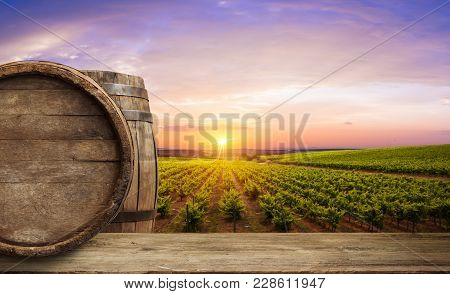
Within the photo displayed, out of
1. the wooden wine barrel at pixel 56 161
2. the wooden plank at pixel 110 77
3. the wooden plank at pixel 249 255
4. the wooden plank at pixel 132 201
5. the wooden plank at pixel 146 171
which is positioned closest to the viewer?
the wooden wine barrel at pixel 56 161

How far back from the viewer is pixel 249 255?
7.39ft

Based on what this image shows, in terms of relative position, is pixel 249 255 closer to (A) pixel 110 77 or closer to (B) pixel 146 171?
(B) pixel 146 171

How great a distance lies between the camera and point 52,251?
196 cm

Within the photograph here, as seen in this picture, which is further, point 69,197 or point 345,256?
point 345,256

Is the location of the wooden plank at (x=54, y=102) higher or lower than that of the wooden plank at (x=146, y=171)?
higher

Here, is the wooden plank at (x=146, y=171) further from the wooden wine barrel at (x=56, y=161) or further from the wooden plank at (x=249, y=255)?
the wooden wine barrel at (x=56, y=161)

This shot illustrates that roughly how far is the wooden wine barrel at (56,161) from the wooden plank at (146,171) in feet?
Answer: 3.69

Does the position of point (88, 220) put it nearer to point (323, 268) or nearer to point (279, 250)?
point (279, 250)

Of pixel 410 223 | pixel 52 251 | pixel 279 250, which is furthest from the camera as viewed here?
pixel 410 223

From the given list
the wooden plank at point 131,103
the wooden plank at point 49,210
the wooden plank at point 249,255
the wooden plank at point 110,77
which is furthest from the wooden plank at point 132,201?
the wooden plank at point 49,210

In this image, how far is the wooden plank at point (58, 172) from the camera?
1.97 meters

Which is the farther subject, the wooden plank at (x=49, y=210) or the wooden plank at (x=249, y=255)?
the wooden plank at (x=249, y=255)

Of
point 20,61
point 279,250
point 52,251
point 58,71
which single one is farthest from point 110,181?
point 279,250

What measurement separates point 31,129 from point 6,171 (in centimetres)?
24
